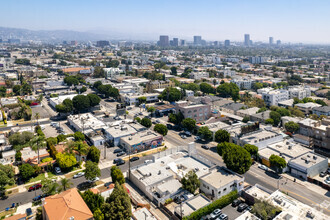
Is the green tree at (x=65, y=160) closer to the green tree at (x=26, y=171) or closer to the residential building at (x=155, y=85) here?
the green tree at (x=26, y=171)

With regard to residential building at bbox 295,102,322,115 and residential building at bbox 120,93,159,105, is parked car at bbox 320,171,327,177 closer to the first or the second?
residential building at bbox 295,102,322,115

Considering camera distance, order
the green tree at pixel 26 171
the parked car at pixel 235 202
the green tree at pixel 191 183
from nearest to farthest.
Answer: the parked car at pixel 235 202, the green tree at pixel 191 183, the green tree at pixel 26 171

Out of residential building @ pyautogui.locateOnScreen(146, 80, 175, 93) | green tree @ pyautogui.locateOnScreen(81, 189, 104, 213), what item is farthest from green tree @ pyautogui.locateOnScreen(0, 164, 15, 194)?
residential building @ pyautogui.locateOnScreen(146, 80, 175, 93)

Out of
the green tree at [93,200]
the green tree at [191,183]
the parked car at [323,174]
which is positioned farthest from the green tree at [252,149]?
the green tree at [93,200]

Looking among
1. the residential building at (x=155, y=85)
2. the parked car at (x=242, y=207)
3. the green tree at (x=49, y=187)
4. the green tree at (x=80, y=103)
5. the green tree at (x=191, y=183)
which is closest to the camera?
the parked car at (x=242, y=207)

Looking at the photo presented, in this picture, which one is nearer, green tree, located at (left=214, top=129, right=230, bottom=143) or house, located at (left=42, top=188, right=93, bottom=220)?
house, located at (left=42, top=188, right=93, bottom=220)

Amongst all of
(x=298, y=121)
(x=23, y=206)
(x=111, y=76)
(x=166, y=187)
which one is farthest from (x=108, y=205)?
(x=111, y=76)

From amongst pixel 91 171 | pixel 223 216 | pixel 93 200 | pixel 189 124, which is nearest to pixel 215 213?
pixel 223 216

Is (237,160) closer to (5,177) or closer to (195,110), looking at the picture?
(195,110)
